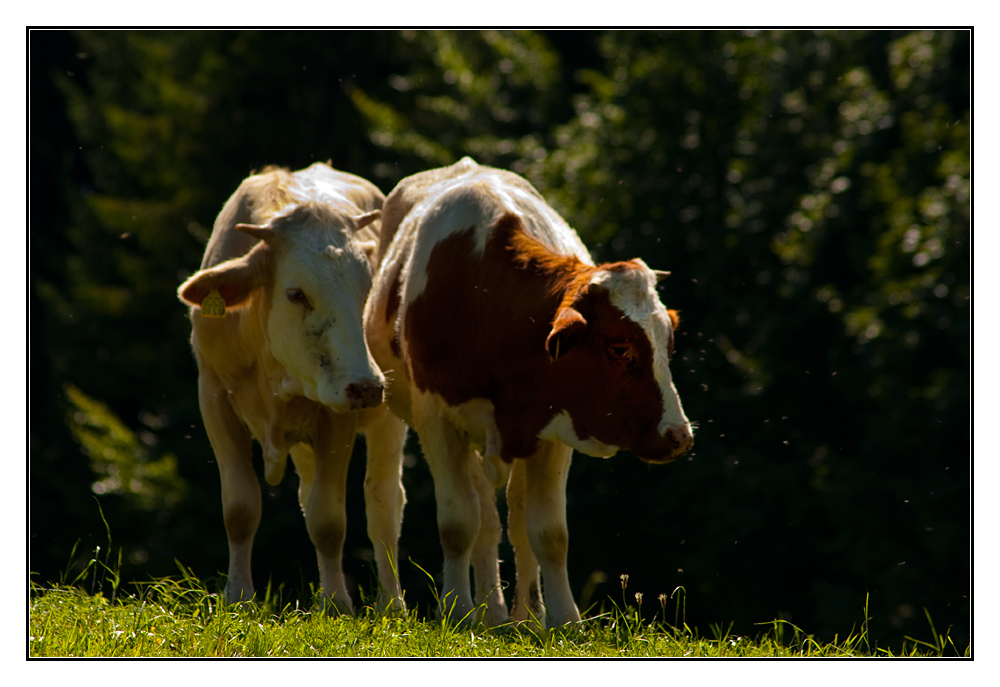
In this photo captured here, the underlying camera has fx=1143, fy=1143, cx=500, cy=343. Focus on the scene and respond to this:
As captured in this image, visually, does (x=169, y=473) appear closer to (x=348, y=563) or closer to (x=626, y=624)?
(x=348, y=563)

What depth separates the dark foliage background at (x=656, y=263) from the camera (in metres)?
10.6

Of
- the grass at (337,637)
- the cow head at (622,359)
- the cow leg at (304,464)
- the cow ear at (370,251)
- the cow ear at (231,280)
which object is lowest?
the grass at (337,637)

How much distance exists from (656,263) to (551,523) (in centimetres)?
772

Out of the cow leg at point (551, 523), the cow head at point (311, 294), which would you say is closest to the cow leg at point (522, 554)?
the cow leg at point (551, 523)

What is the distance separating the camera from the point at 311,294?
5371 mm

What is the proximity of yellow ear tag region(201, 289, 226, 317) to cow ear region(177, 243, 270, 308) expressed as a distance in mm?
20

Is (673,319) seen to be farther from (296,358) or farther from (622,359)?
(296,358)

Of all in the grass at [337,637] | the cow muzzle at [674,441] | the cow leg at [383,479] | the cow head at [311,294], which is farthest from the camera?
the cow leg at [383,479]

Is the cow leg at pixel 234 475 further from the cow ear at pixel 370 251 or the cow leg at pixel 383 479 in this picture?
the cow ear at pixel 370 251

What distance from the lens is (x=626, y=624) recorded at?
15.7ft

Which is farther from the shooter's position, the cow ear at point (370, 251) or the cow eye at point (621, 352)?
the cow ear at point (370, 251)

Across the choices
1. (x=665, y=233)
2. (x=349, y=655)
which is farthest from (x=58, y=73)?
(x=349, y=655)

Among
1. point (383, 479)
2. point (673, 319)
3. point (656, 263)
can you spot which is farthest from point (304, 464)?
point (656, 263)

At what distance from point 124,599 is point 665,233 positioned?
8.67 m
